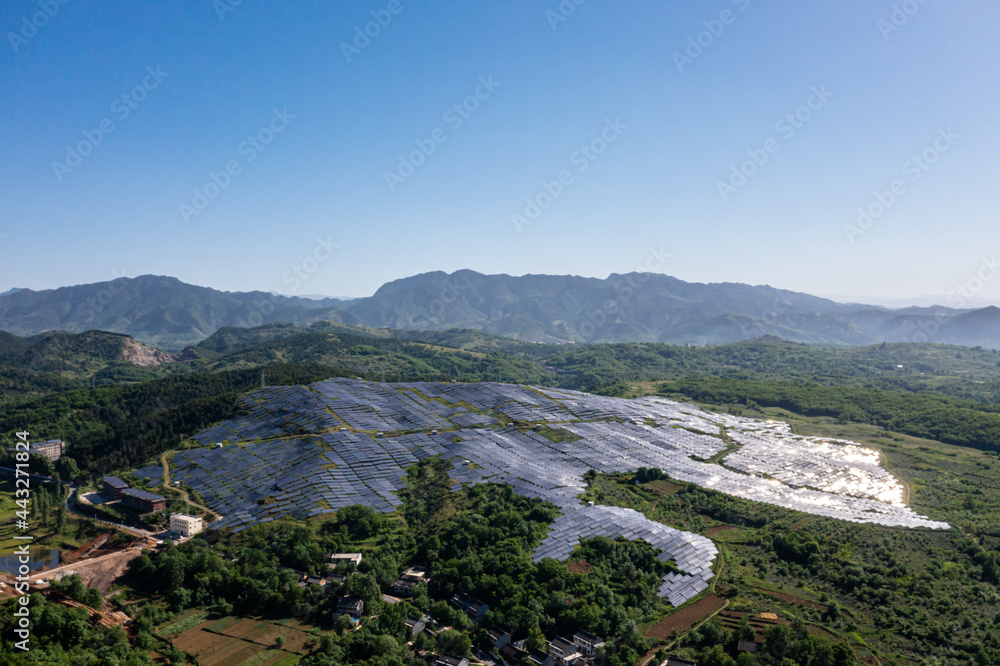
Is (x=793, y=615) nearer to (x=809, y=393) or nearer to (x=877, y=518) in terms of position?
(x=877, y=518)

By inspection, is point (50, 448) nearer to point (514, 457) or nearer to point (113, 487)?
point (113, 487)

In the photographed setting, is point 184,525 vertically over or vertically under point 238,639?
over

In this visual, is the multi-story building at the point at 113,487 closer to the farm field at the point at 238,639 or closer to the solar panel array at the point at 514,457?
the solar panel array at the point at 514,457

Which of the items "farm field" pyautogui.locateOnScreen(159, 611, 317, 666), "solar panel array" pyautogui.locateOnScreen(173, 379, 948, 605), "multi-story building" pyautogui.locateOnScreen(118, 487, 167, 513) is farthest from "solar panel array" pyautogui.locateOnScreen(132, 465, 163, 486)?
"farm field" pyautogui.locateOnScreen(159, 611, 317, 666)

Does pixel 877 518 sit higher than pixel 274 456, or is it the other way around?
pixel 274 456

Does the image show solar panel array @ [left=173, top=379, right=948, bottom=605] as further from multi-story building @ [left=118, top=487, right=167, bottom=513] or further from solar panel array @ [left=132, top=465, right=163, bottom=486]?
multi-story building @ [left=118, top=487, right=167, bottom=513]

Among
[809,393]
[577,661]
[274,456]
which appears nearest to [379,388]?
[274,456]

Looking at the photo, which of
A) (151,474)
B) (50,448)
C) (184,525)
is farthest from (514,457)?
(50,448)
